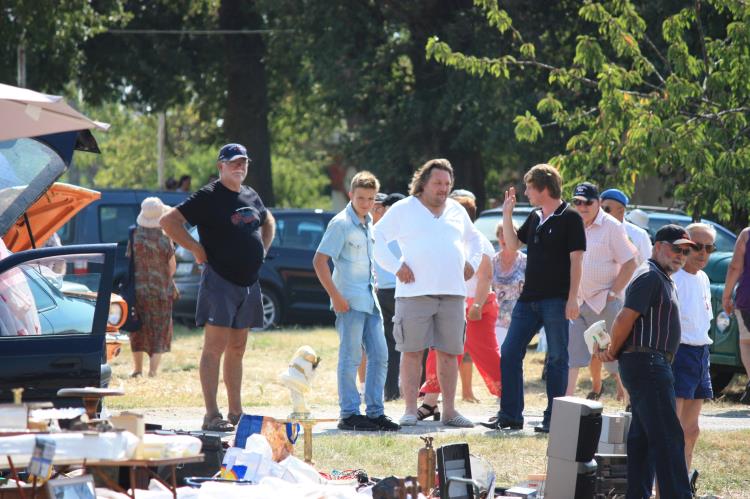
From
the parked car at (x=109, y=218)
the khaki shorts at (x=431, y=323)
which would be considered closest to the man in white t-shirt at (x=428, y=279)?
the khaki shorts at (x=431, y=323)

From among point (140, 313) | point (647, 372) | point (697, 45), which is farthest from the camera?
point (697, 45)

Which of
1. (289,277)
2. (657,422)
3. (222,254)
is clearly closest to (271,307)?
(289,277)

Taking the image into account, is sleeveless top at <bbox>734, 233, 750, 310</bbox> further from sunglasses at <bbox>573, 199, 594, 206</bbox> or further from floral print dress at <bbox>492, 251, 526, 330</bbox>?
floral print dress at <bbox>492, 251, 526, 330</bbox>

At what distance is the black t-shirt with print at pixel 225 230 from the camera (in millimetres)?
8969

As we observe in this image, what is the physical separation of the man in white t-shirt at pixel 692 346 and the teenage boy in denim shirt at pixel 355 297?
2625 millimetres

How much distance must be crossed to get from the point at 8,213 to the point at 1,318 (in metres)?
1.16

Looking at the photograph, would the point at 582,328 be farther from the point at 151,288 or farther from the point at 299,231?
the point at 299,231

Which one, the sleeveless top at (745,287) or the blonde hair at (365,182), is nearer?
the blonde hair at (365,182)

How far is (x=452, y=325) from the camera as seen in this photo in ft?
31.4

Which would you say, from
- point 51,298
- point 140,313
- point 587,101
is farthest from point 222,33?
point 51,298

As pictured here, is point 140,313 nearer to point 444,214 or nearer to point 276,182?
point 444,214

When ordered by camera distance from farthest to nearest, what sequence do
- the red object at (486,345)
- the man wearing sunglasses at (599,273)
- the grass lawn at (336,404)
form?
the red object at (486,345) < the man wearing sunglasses at (599,273) < the grass lawn at (336,404)

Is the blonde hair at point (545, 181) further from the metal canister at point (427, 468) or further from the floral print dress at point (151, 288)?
the floral print dress at point (151, 288)

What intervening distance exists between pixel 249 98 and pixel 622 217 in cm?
1793
